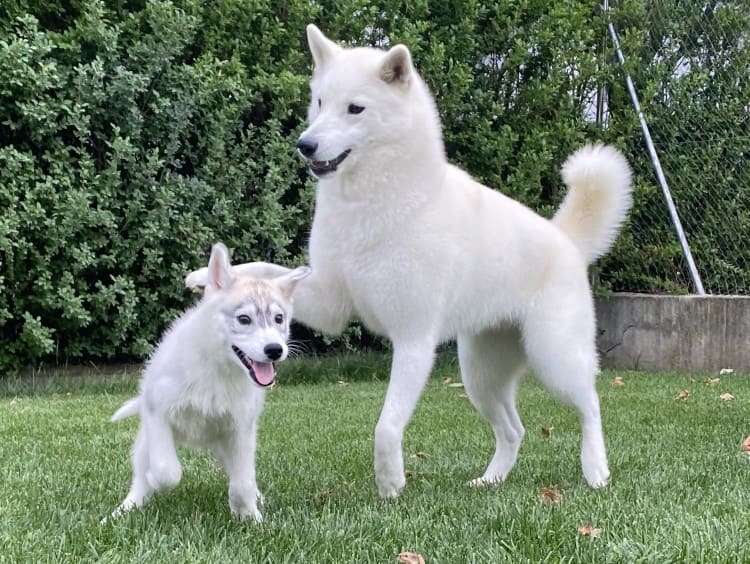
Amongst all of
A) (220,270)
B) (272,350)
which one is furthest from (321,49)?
(272,350)

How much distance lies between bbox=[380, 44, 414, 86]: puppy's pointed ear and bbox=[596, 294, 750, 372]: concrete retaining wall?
500 cm

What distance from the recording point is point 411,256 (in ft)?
9.96

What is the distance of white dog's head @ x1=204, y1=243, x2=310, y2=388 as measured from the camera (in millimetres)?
2576

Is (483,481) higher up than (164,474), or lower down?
lower down

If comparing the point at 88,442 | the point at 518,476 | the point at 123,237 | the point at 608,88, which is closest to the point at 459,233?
the point at 518,476

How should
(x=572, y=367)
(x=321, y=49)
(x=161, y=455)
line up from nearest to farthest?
(x=161, y=455)
(x=321, y=49)
(x=572, y=367)

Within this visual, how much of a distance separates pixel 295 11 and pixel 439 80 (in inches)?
53.0

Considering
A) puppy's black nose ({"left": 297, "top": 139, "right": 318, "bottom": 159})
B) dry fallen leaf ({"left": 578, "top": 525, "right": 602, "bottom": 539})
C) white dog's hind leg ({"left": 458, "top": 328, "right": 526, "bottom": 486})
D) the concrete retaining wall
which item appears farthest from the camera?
the concrete retaining wall

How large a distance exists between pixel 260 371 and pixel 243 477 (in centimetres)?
39

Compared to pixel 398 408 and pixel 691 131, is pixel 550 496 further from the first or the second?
pixel 691 131

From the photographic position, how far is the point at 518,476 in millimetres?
3547

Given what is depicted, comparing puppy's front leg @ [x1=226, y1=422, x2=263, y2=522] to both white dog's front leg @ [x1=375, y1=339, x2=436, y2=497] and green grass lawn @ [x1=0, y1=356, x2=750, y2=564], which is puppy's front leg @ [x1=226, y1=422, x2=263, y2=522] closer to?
green grass lawn @ [x1=0, y1=356, x2=750, y2=564]

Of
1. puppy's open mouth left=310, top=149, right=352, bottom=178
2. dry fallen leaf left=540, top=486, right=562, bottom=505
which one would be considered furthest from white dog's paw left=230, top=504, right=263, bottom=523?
puppy's open mouth left=310, top=149, right=352, bottom=178

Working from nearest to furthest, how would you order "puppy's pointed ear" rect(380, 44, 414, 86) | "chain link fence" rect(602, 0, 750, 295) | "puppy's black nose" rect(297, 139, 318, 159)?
"puppy's black nose" rect(297, 139, 318, 159) < "puppy's pointed ear" rect(380, 44, 414, 86) < "chain link fence" rect(602, 0, 750, 295)
